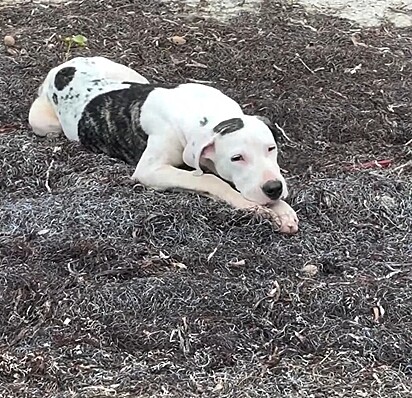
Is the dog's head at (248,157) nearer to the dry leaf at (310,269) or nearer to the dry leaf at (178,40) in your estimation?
the dry leaf at (310,269)

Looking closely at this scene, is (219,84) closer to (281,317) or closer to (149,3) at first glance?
(149,3)

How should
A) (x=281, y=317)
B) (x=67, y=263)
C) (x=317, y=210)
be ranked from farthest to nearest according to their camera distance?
(x=317, y=210), (x=67, y=263), (x=281, y=317)

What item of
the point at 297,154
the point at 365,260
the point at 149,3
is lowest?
the point at 149,3

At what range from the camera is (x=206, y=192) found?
5551mm

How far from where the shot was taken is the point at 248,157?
536 centimetres

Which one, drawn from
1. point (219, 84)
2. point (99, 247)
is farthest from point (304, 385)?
point (219, 84)

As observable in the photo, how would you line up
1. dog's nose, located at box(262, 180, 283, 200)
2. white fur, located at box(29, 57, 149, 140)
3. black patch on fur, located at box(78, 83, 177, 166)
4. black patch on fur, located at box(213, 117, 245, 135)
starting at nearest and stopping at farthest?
dog's nose, located at box(262, 180, 283, 200) < black patch on fur, located at box(213, 117, 245, 135) < black patch on fur, located at box(78, 83, 177, 166) < white fur, located at box(29, 57, 149, 140)

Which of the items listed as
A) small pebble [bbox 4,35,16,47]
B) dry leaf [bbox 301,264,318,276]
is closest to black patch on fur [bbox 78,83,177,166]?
dry leaf [bbox 301,264,318,276]

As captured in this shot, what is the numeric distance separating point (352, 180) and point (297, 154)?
0.65m

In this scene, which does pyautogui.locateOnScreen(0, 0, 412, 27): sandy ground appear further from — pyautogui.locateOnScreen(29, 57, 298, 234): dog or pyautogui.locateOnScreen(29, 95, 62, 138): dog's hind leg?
pyautogui.locateOnScreen(29, 95, 62, 138): dog's hind leg

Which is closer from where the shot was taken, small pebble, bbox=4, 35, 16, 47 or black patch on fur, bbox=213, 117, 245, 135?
black patch on fur, bbox=213, 117, 245, 135

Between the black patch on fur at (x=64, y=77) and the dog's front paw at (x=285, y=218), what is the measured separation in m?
2.07

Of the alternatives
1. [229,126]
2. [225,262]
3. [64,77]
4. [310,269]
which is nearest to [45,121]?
[64,77]

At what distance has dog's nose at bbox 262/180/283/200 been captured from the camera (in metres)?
5.23
